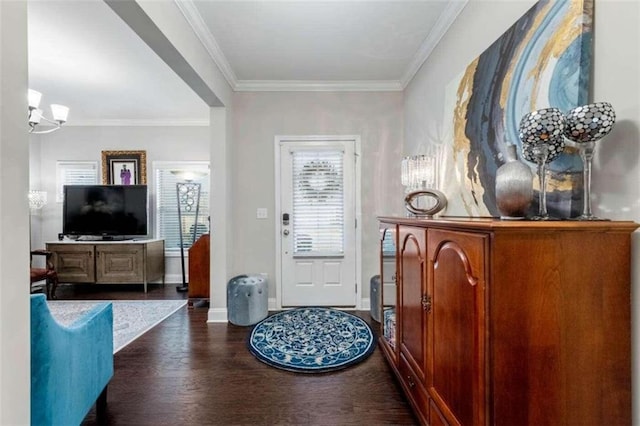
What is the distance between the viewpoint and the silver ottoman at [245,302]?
3014mm

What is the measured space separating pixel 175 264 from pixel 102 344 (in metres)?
3.41

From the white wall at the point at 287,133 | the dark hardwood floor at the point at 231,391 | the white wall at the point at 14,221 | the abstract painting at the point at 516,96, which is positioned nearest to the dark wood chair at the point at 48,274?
the dark hardwood floor at the point at 231,391

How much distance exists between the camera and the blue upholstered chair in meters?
1.11

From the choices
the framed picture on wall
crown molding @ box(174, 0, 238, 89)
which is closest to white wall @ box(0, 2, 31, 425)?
crown molding @ box(174, 0, 238, 89)

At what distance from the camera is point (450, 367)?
1.20 metres

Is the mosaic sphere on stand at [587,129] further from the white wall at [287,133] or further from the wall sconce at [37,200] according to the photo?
the wall sconce at [37,200]

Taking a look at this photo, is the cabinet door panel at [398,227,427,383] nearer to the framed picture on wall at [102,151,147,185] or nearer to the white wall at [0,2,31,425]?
the white wall at [0,2,31,425]

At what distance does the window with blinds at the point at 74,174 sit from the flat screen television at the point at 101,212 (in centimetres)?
39

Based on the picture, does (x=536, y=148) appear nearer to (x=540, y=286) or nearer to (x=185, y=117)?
(x=540, y=286)

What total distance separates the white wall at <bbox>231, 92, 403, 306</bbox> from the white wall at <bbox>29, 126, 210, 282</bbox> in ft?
5.70

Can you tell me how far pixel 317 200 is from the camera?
348cm

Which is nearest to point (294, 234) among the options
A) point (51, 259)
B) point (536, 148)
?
point (536, 148)

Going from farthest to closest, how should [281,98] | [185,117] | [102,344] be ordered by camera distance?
[185,117], [281,98], [102,344]

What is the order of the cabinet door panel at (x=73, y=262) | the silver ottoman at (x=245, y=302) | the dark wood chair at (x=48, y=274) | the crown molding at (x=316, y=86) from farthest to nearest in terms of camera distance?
the cabinet door panel at (x=73, y=262), the dark wood chair at (x=48, y=274), the crown molding at (x=316, y=86), the silver ottoman at (x=245, y=302)
